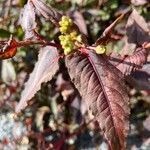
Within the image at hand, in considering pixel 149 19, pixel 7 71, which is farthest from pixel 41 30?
pixel 149 19

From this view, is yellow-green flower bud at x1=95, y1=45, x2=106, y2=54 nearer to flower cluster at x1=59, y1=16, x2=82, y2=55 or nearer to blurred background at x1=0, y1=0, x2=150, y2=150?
flower cluster at x1=59, y1=16, x2=82, y2=55

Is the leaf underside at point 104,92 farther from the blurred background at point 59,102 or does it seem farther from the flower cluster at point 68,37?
the blurred background at point 59,102

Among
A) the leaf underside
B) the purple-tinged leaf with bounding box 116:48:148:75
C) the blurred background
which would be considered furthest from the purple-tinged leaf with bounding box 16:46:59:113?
the blurred background

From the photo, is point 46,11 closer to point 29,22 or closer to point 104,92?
point 29,22

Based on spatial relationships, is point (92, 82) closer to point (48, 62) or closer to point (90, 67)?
point (90, 67)

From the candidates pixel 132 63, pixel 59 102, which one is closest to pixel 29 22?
pixel 132 63
